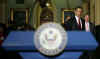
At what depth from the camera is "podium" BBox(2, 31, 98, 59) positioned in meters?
1.06

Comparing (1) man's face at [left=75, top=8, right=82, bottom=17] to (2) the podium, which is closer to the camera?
(2) the podium

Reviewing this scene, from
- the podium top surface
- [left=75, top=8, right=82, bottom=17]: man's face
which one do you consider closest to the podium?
the podium top surface

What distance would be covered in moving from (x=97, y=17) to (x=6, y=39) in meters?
0.69

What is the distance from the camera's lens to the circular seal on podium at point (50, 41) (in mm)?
1044

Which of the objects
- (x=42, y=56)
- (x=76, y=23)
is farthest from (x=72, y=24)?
(x=42, y=56)

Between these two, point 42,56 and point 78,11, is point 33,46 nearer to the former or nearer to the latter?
point 42,56

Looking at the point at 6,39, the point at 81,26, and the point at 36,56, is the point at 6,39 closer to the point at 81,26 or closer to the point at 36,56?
the point at 36,56

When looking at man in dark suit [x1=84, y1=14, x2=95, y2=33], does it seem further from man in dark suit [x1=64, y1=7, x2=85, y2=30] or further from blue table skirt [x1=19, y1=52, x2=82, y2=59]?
blue table skirt [x1=19, y1=52, x2=82, y2=59]

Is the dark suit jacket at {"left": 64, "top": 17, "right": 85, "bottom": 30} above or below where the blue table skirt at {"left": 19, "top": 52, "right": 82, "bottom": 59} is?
above

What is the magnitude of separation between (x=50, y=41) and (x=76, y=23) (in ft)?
0.85

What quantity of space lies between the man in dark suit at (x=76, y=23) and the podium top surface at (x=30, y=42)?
0.24 feet

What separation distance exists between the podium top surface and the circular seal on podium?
35 mm

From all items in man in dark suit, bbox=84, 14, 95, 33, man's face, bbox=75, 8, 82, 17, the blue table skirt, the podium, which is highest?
man's face, bbox=75, 8, 82, 17

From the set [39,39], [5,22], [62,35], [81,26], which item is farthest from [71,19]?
[5,22]
